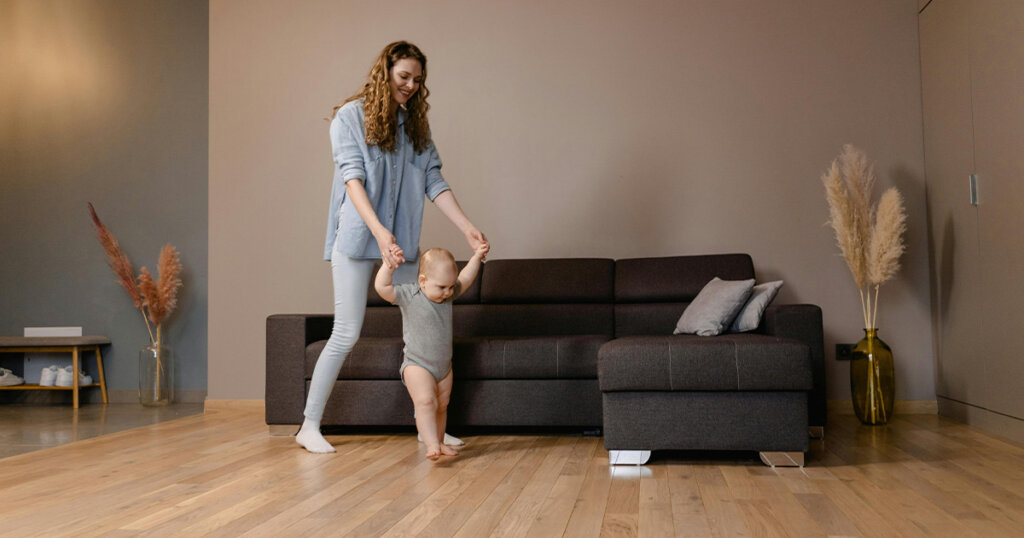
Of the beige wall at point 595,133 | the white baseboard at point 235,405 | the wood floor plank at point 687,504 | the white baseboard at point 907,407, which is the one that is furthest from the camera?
the white baseboard at point 235,405

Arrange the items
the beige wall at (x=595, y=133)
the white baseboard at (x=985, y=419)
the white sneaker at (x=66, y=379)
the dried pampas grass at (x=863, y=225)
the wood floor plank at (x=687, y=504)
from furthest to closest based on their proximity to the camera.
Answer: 1. the white sneaker at (x=66, y=379)
2. the beige wall at (x=595, y=133)
3. the dried pampas grass at (x=863, y=225)
4. the white baseboard at (x=985, y=419)
5. the wood floor plank at (x=687, y=504)

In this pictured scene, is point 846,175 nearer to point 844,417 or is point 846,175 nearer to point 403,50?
point 844,417

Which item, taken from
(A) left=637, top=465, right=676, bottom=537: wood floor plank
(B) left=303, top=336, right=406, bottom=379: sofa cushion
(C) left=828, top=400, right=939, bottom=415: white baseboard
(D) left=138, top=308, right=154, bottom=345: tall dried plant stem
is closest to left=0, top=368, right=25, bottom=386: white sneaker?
(D) left=138, top=308, right=154, bottom=345: tall dried plant stem

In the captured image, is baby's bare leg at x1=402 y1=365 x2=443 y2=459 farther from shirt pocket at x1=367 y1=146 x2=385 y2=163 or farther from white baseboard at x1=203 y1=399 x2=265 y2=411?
white baseboard at x1=203 y1=399 x2=265 y2=411

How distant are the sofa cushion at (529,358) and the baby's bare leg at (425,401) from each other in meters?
0.37

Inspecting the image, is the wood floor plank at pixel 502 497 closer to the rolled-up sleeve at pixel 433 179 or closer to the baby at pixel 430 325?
the baby at pixel 430 325

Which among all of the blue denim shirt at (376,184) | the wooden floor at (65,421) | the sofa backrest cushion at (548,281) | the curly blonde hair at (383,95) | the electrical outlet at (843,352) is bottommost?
the wooden floor at (65,421)

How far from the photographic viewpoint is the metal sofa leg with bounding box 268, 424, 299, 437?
3.29 metres

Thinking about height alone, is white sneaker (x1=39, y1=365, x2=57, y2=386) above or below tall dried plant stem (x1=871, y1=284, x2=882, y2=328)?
below

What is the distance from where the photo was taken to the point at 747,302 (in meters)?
3.15

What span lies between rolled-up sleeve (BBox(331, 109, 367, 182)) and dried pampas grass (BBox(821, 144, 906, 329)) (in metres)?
2.15

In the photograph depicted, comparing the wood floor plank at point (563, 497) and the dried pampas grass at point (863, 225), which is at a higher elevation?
the dried pampas grass at point (863, 225)

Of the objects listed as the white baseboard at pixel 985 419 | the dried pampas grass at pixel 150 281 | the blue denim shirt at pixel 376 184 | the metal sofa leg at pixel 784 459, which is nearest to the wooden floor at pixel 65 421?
the dried pampas grass at pixel 150 281

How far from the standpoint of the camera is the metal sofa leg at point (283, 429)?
3.29 meters
